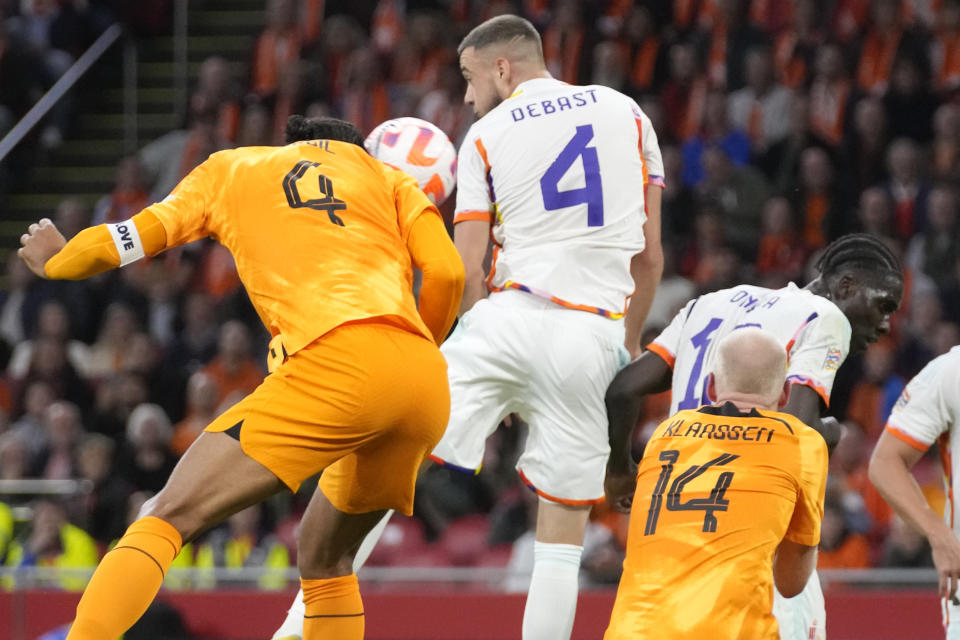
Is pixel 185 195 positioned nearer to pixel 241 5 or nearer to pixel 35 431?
pixel 35 431

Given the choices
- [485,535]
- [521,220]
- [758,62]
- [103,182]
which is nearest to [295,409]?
[521,220]

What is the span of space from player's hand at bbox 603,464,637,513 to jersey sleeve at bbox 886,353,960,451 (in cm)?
89

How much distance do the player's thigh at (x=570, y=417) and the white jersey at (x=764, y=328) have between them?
275 millimetres

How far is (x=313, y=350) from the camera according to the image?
423 cm

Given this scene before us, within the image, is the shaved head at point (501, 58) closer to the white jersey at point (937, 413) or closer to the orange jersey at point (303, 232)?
the orange jersey at point (303, 232)

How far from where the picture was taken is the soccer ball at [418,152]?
5441mm

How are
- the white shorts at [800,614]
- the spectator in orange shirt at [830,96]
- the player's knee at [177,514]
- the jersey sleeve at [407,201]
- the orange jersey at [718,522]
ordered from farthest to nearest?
the spectator in orange shirt at [830,96] → the white shorts at [800,614] → the jersey sleeve at [407,201] → the player's knee at [177,514] → the orange jersey at [718,522]

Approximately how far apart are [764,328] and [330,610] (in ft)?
5.16

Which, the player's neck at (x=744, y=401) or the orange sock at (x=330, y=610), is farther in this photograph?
the orange sock at (x=330, y=610)

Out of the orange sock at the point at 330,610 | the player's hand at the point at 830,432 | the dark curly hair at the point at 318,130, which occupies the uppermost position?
the dark curly hair at the point at 318,130

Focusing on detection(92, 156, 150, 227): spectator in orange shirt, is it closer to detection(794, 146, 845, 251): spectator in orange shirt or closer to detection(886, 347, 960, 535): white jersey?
detection(794, 146, 845, 251): spectator in orange shirt

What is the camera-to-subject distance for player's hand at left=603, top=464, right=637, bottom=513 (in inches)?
204

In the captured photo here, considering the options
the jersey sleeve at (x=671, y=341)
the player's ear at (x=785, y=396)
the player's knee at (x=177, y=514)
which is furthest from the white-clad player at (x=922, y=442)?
the player's knee at (x=177, y=514)

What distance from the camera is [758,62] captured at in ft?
35.7
